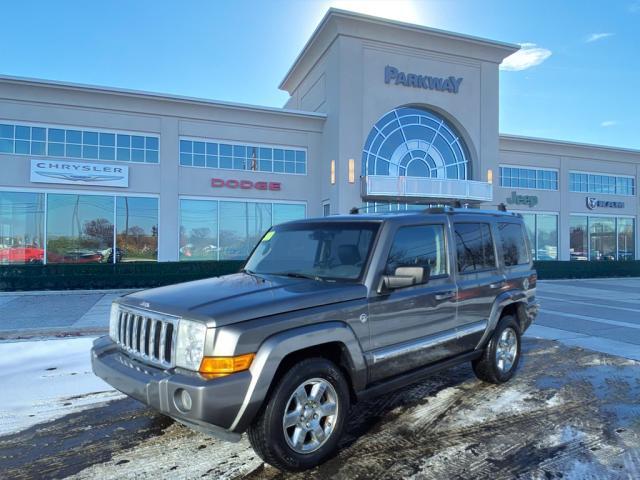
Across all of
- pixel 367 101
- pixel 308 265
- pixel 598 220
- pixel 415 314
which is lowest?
pixel 415 314

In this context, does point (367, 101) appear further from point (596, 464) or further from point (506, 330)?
point (596, 464)

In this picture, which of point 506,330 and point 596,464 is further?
point 506,330

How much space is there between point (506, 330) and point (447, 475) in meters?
2.58

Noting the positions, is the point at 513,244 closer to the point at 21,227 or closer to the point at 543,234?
the point at 21,227

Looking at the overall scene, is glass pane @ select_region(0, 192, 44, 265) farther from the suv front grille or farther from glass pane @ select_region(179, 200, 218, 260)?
the suv front grille

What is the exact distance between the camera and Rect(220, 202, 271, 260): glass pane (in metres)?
21.0

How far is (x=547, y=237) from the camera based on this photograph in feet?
91.2

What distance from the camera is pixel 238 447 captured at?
11.5 feet

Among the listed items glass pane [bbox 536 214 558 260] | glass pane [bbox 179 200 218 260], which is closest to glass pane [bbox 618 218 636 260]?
glass pane [bbox 536 214 558 260]

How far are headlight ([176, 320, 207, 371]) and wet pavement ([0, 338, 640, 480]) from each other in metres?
0.91

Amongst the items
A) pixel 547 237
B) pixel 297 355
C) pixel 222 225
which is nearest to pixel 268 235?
pixel 297 355

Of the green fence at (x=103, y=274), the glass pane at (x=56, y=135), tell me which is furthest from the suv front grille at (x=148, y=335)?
the glass pane at (x=56, y=135)

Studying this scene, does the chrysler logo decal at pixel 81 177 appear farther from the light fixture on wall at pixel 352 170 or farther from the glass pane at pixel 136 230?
the light fixture on wall at pixel 352 170

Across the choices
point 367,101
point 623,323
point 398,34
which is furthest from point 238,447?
point 398,34
